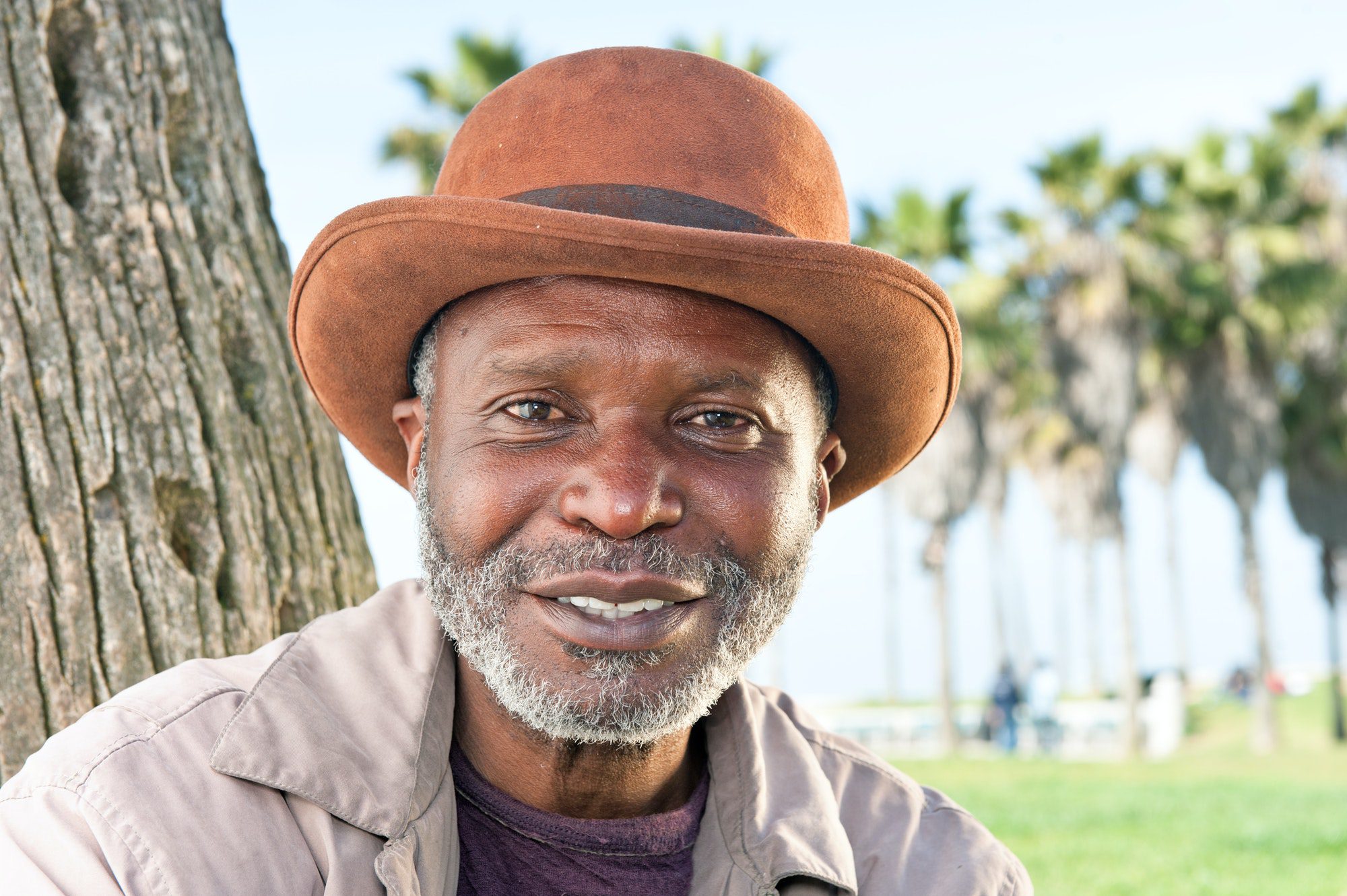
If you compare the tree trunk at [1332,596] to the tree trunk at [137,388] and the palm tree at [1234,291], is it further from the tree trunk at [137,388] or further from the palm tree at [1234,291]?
the tree trunk at [137,388]

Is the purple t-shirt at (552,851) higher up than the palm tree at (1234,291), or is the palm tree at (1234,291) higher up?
the palm tree at (1234,291)

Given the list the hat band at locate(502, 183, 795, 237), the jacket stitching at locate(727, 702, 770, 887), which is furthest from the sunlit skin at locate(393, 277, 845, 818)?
the jacket stitching at locate(727, 702, 770, 887)

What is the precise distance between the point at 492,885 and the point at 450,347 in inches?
39.6

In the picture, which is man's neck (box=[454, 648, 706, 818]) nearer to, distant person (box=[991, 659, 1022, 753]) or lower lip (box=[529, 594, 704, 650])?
lower lip (box=[529, 594, 704, 650])

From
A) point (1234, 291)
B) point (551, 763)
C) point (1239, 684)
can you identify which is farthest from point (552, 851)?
point (1239, 684)

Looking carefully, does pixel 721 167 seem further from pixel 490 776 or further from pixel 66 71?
pixel 66 71

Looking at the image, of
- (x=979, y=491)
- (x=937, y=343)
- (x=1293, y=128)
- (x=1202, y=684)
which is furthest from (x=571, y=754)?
(x=1202, y=684)

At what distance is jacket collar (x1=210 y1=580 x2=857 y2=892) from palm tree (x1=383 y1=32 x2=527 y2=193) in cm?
1643

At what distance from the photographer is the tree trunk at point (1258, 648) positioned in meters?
26.5

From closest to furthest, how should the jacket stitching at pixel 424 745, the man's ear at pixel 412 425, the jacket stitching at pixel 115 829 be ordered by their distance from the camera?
the jacket stitching at pixel 115 829, the jacket stitching at pixel 424 745, the man's ear at pixel 412 425

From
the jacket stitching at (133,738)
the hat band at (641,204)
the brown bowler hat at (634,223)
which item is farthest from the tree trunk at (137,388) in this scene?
the hat band at (641,204)

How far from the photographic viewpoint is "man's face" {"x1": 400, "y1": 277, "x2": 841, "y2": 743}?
2.16 meters

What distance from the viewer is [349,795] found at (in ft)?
6.57

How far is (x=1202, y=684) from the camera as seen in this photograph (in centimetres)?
5056
